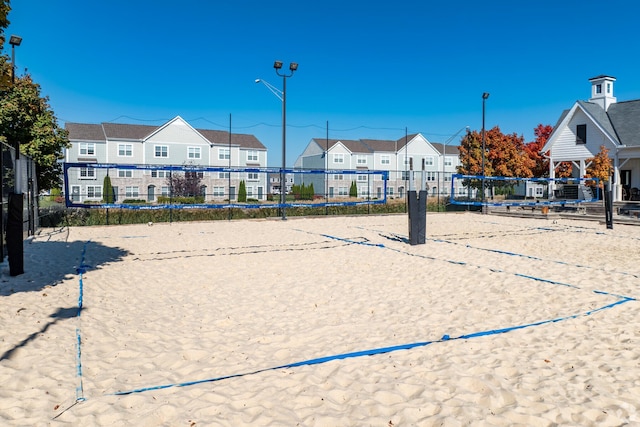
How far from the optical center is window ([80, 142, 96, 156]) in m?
43.1

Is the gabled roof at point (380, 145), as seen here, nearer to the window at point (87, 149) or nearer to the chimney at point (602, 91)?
the chimney at point (602, 91)

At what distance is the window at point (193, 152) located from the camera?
45688mm

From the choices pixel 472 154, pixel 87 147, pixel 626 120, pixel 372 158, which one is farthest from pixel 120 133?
pixel 626 120

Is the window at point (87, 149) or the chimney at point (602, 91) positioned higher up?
the chimney at point (602, 91)

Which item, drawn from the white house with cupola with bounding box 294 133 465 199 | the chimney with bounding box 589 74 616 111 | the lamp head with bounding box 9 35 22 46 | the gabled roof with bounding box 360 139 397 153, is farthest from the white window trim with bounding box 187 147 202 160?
the chimney with bounding box 589 74 616 111

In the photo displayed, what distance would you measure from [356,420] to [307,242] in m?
8.68

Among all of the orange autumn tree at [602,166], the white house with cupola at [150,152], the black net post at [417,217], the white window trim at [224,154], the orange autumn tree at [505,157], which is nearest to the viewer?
the black net post at [417,217]

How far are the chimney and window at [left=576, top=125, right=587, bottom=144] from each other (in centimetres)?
289

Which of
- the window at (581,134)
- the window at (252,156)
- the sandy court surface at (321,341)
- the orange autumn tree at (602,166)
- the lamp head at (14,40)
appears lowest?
the sandy court surface at (321,341)

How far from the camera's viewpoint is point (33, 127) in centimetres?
1572

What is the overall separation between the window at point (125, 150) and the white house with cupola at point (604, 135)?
36.3 meters

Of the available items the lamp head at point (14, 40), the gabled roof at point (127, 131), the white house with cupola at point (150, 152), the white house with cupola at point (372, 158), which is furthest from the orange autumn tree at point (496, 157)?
the gabled roof at point (127, 131)

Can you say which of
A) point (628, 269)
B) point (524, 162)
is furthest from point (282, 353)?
point (524, 162)

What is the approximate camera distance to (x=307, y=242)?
1162cm
